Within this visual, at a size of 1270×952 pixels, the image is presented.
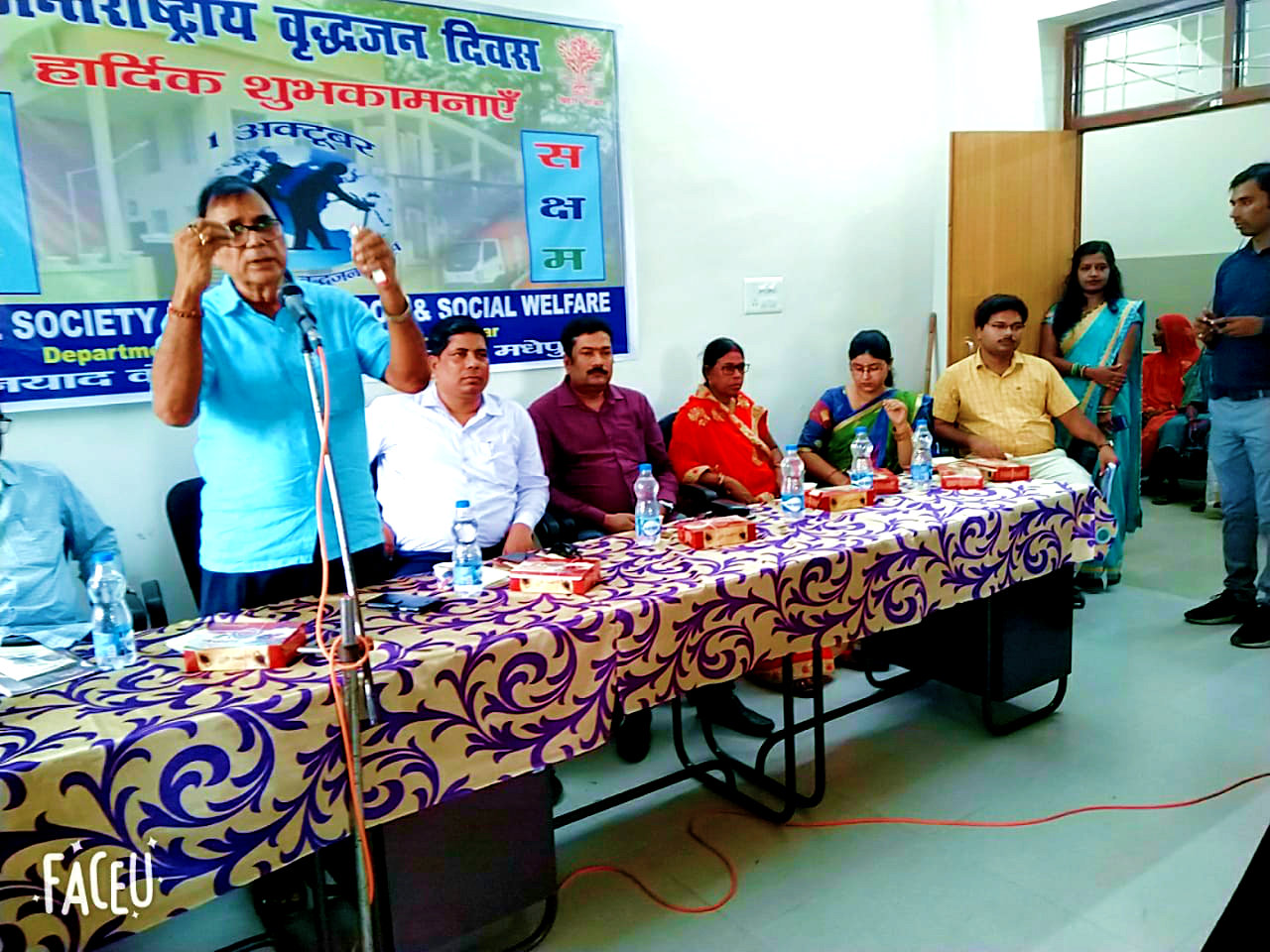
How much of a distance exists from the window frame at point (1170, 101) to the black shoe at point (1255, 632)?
2.03 meters

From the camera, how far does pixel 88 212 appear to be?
7.56 feet

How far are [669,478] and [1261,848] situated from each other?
2.09m

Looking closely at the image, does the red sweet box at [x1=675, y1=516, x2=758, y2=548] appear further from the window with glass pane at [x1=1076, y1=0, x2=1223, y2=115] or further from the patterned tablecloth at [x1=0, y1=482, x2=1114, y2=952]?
the window with glass pane at [x1=1076, y1=0, x2=1223, y2=115]

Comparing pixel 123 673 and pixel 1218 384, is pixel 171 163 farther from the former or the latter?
pixel 1218 384

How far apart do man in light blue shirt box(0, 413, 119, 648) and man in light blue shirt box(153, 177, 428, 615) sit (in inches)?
11.9

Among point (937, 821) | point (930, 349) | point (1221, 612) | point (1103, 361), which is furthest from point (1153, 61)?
point (937, 821)

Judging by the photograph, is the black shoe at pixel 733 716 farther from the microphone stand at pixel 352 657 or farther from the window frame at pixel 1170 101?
the window frame at pixel 1170 101

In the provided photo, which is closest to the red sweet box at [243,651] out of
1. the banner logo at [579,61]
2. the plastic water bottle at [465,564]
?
the plastic water bottle at [465,564]

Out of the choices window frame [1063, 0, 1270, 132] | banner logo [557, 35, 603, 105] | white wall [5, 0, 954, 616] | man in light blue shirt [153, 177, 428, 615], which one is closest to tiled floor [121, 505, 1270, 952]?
man in light blue shirt [153, 177, 428, 615]

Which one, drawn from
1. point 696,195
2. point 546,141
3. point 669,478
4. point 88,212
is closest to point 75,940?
point 88,212

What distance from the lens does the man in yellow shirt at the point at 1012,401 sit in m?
3.37

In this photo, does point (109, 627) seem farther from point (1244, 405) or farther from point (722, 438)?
point (1244, 405)

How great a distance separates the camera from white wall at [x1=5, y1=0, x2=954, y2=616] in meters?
3.29

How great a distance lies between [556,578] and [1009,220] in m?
3.11
